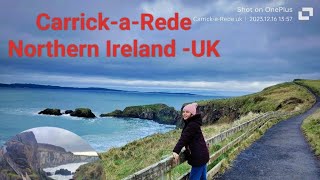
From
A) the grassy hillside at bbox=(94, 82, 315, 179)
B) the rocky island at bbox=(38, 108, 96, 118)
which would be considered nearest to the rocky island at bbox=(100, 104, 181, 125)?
the rocky island at bbox=(38, 108, 96, 118)

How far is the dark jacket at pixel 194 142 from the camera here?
21.7 feet

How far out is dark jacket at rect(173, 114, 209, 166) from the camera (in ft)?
21.7

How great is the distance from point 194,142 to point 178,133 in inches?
1163

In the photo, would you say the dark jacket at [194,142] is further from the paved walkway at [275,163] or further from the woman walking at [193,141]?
the paved walkway at [275,163]

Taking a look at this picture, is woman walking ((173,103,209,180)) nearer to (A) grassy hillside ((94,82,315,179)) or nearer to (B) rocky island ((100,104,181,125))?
(A) grassy hillside ((94,82,315,179))

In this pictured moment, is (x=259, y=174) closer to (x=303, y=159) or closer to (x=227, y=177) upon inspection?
(x=227, y=177)

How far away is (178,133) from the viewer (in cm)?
3622

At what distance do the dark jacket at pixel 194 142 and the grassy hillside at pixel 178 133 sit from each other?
3.01ft

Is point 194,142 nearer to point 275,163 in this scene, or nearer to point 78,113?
point 275,163

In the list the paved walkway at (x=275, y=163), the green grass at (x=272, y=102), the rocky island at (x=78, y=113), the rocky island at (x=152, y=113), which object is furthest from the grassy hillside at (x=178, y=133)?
the rocky island at (x=78, y=113)

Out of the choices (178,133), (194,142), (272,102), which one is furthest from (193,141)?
(272,102)

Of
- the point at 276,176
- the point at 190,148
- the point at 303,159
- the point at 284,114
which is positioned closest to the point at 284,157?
the point at 303,159

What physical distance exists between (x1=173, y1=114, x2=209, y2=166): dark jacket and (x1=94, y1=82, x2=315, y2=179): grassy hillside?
92cm

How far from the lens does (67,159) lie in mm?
3842
